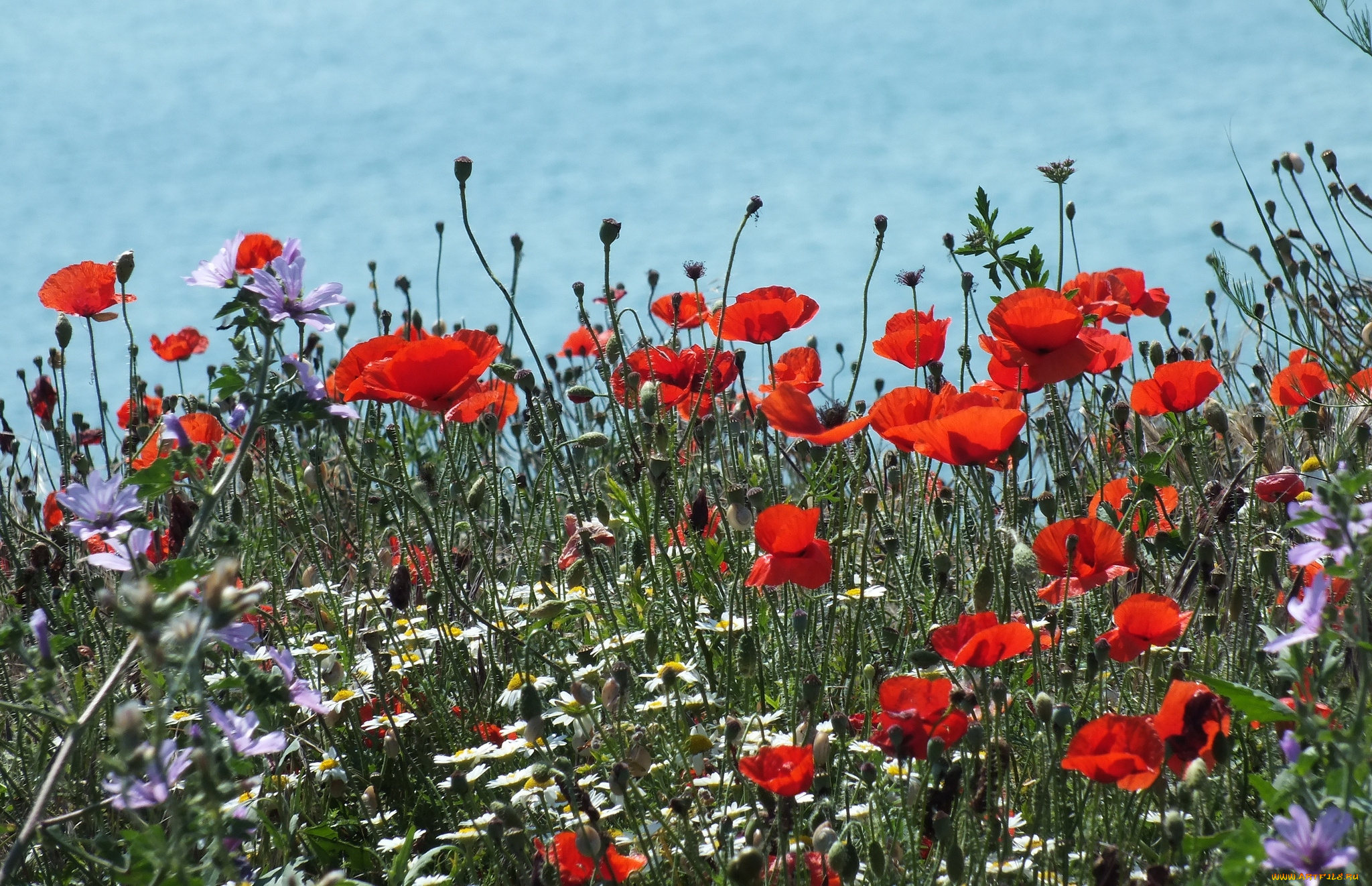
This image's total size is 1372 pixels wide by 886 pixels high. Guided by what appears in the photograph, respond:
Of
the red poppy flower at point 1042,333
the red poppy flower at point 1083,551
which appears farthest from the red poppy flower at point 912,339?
the red poppy flower at point 1083,551

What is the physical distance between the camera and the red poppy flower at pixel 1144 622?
7.07 feet

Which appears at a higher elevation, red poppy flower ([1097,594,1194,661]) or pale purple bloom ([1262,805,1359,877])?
pale purple bloom ([1262,805,1359,877])

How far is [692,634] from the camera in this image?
332 cm

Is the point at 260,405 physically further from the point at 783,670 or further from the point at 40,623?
the point at 783,670

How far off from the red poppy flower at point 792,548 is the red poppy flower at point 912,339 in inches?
30.4

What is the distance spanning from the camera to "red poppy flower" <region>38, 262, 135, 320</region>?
337 centimetres

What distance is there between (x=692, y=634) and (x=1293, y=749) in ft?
6.31

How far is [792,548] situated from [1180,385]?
4.09 feet

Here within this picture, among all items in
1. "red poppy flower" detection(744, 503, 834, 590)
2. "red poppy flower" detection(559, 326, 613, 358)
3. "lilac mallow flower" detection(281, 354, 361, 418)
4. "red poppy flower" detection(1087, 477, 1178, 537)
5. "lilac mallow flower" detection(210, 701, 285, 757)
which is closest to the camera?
"lilac mallow flower" detection(210, 701, 285, 757)

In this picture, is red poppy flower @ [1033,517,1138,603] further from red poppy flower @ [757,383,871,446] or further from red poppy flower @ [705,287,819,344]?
red poppy flower @ [705,287,819,344]

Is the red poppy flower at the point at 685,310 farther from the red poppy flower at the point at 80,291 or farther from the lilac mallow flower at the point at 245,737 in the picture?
the lilac mallow flower at the point at 245,737

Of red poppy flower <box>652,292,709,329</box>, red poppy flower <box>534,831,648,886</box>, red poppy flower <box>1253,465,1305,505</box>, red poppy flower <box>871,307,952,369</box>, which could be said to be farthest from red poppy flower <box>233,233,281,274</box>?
red poppy flower <box>1253,465,1305,505</box>

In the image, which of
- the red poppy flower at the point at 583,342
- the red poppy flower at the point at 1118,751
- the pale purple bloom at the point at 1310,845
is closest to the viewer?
the pale purple bloom at the point at 1310,845

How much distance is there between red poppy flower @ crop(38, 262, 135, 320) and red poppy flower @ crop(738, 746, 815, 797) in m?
2.42
